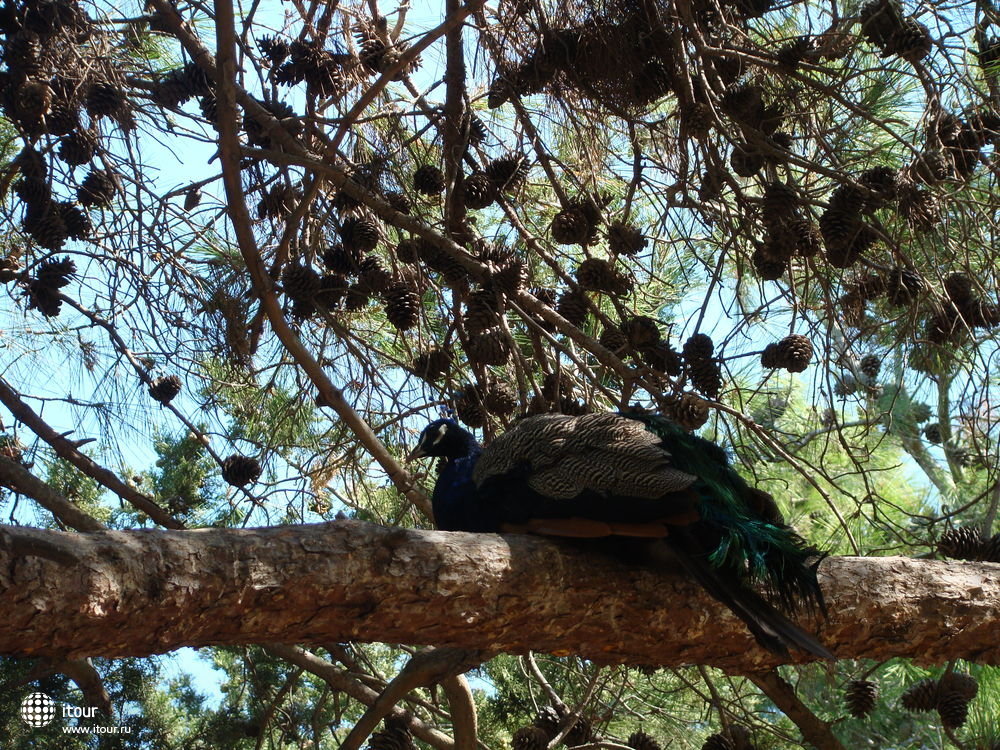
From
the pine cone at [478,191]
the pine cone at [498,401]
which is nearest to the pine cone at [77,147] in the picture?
the pine cone at [478,191]

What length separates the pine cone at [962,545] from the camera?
8.41 ft

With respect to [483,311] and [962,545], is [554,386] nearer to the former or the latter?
[483,311]

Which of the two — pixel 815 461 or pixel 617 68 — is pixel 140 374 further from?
pixel 815 461

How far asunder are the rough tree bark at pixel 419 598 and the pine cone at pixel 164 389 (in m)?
1.59

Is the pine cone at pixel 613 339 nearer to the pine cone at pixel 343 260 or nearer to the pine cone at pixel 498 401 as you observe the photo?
the pine cone at pixel 498 401

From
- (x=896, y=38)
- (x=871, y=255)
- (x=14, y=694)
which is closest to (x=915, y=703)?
(x=871, y=255)

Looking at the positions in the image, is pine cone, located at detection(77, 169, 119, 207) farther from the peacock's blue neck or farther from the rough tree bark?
the rough tree bark

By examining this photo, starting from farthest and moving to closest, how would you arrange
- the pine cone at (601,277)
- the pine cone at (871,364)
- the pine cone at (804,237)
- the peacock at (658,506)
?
the pine cone at (871,364) → the pine cone at (601,277) → the pine cone at (804,237) → the peacock at (658,506)

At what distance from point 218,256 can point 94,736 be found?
1.60m

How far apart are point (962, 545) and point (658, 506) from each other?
1013 mm

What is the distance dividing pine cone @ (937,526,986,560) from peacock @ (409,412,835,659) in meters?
0.59

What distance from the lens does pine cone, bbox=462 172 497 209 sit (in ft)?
9.26

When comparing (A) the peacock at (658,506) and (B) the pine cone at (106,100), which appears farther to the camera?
(B) the pine cone at (106,100)

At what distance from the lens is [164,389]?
127 inches
